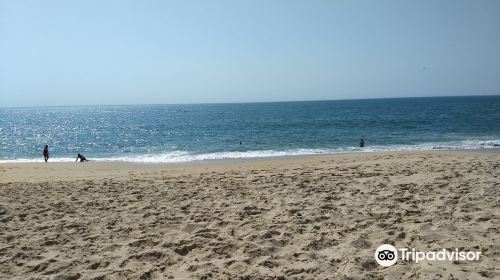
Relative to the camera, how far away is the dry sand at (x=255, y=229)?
4.98 m

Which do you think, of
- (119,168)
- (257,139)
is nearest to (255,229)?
(119,168)

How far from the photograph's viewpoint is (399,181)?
9.95 metres

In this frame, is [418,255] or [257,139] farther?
[257,139]

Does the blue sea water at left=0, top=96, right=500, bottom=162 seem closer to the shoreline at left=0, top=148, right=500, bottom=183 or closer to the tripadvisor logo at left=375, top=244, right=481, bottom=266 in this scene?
the shoreline at left=0, top=148, right=500, bottom=183

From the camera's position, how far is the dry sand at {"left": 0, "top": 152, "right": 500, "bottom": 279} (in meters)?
4.98

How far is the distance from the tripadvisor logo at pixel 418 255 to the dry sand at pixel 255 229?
12 centimetres

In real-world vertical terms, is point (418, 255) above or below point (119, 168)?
above

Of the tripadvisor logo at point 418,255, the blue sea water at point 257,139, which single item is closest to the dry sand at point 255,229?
the tripadvisor logo at point 418,255

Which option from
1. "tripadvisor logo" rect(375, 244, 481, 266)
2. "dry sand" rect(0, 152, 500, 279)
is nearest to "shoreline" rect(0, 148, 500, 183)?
"dry sand" rect(0, 152, 500, 279)

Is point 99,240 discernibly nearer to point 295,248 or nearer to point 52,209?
point 52,209

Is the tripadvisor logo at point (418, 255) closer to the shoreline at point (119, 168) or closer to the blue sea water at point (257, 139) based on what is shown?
the shoreline at point (119, 168)

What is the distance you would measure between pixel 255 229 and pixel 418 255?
271cm

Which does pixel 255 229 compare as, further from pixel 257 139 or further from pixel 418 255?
pixel 257 139

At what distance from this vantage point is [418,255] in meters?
5.06
